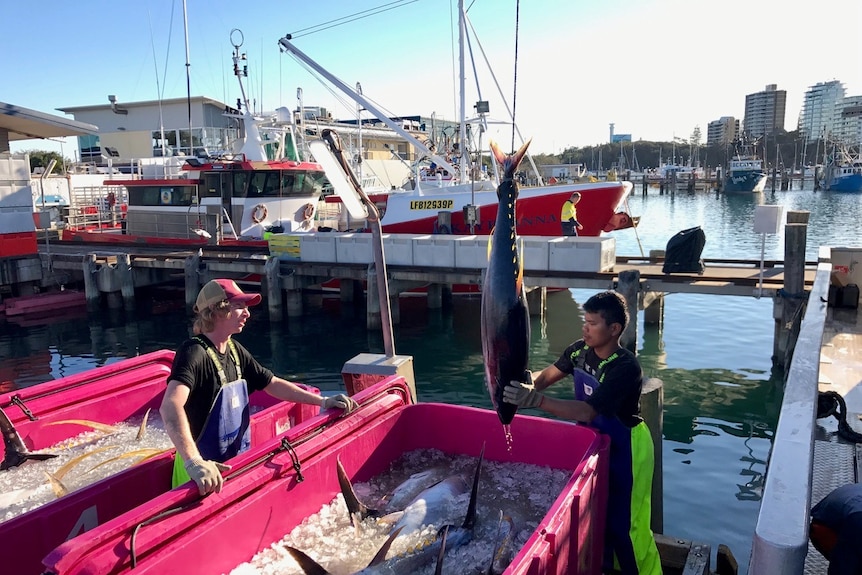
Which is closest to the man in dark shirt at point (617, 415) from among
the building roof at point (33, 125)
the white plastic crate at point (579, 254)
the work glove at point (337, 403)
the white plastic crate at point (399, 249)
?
the work glove at point (337, 403)

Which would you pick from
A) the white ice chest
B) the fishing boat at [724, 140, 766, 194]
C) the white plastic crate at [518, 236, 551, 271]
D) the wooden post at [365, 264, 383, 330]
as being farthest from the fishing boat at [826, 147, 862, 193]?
the wooden post at [365, 264, 383, 330]

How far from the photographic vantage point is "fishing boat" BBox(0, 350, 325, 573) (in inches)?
123

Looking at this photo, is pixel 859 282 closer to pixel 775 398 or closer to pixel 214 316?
pixel 775 398

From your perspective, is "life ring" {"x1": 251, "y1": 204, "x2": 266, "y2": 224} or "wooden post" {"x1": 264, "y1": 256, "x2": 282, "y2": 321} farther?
"life ring" {"x1": 251, "y1": 204, "x2": 266, "y2": 224}

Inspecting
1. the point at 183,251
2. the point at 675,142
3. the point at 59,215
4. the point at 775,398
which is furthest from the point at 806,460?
the point at 675,142

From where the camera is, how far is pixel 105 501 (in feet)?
11.5

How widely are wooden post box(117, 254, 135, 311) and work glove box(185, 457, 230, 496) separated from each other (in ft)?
52.4

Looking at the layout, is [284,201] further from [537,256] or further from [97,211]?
[97,211]

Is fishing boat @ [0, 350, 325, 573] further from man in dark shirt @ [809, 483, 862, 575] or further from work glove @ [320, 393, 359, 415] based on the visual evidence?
man in dark shirt @ [809, 483, 862, 575]

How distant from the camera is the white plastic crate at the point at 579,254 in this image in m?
12.1

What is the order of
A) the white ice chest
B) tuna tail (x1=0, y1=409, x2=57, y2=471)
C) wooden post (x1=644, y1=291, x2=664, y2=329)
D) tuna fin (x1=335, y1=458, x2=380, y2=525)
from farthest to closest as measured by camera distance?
wooden post (x1=644, y1=291, x2=664, y2=329)
the white ice chest
tuna tail (x1=0, y1=409, x2=57, y2=471)
tuna fin (x1=335, y1=458, x2=380, y2=525)

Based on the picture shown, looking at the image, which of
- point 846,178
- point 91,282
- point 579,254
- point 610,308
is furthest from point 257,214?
point 846,178

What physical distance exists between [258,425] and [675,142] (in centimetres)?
14218

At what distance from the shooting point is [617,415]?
3625mm
